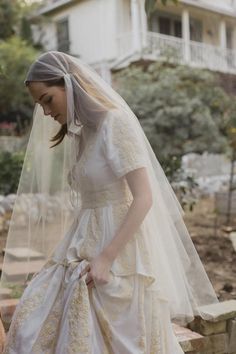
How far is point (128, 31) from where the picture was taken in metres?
17.0

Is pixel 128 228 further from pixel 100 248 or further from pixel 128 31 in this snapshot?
pixel 128 31

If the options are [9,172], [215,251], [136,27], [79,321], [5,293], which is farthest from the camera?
[136,27]

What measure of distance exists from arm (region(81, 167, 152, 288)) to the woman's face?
1.16 feet

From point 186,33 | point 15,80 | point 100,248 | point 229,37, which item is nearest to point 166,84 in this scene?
point 15,80

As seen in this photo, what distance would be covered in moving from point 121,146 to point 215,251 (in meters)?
4.10

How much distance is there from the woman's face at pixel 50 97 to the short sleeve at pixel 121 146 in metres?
0.17

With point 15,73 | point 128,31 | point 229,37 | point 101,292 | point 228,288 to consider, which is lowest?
point 228,288

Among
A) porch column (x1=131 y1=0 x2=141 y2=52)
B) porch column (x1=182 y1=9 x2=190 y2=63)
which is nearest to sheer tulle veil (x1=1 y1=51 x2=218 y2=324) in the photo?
porch column (x1=131 y1=0 x2=141 y2=52)

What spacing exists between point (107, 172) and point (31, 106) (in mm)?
13110

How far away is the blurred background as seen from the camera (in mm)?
7691

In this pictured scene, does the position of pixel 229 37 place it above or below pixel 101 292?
above

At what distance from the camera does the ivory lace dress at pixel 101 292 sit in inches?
70.4

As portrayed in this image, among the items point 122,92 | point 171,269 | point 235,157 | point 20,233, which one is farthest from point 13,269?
point 122,92

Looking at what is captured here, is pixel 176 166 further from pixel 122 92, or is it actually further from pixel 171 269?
pixel 122 92
